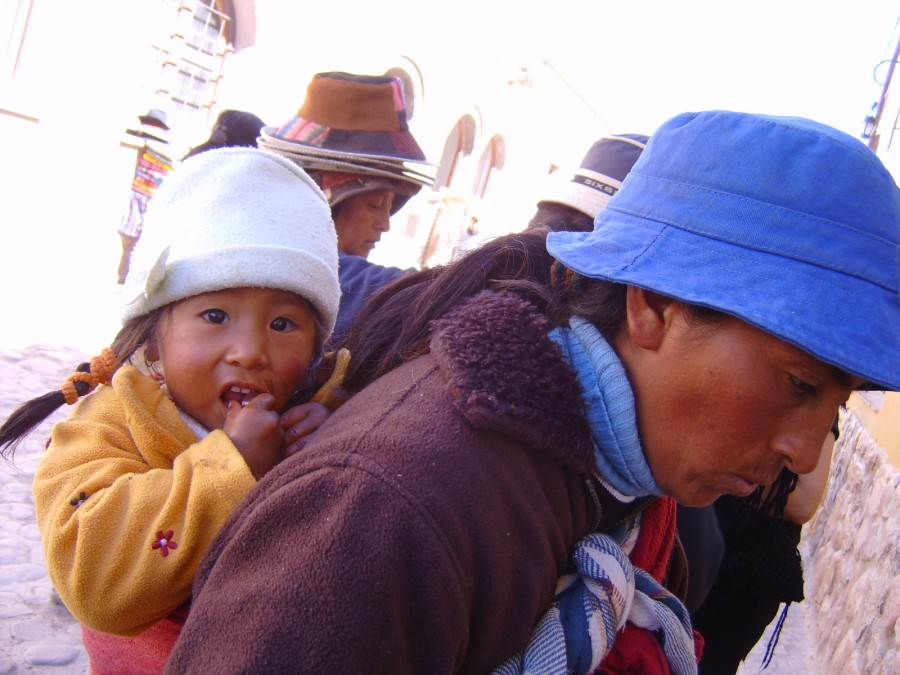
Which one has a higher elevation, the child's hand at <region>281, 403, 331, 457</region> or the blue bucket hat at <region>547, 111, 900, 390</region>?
the blue bucket hat at <region>547, 111, 900, 390</region>

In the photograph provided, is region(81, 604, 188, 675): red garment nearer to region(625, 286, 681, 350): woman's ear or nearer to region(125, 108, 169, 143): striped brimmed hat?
region(625, 286, 681, 350): woman's ear

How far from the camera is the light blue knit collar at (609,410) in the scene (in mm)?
1221

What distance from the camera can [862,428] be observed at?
639 cm

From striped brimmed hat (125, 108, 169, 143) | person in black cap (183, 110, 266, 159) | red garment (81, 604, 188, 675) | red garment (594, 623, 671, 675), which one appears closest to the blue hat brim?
red garment (594, 623, 671, 675)

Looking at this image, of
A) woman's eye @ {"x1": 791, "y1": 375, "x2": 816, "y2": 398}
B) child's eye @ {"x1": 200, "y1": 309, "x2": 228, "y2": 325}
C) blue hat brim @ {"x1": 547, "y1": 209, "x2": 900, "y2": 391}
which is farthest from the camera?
child's eye @ {"x1": 200, "y1": 309, "x2": 228, "y2": 325}

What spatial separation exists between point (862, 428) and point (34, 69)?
936 cm

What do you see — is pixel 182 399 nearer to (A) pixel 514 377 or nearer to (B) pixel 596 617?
(A) pixel 514 377

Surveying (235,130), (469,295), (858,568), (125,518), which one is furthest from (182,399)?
(858,568)

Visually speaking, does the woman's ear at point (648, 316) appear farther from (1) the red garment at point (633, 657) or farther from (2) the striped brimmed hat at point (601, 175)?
(2) the striped brimmed hat at point (601, 175)

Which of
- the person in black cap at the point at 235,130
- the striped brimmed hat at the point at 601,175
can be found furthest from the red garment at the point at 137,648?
the person in black cap at the point at 235,130

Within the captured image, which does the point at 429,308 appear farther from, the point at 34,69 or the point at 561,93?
the point at 561,93

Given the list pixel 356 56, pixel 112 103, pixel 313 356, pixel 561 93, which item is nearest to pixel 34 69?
pixel 112 103

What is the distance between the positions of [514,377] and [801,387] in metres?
0.45

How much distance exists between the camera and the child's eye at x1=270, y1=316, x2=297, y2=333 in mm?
1643
